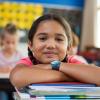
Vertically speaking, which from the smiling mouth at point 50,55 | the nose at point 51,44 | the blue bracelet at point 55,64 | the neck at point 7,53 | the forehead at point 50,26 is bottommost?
the neck at point 7,53

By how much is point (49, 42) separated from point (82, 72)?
0.15 metres

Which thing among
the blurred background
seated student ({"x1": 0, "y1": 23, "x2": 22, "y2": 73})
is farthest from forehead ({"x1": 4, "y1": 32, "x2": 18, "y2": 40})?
the blurred background

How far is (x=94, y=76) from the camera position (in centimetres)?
99

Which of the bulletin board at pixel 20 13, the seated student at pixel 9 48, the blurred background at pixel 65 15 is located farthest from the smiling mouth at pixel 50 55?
the bulletin board at pixel 20 13

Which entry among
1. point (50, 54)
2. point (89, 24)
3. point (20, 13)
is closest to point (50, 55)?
point (50, 54)

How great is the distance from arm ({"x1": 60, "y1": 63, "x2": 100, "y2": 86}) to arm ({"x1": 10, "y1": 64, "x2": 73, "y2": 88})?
0.07 ft

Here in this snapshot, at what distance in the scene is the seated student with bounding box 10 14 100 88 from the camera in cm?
99

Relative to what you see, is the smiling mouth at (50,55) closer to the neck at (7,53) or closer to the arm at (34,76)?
the arm at (34,76)

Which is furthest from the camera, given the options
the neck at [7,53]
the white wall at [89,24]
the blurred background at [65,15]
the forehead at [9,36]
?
the white wall at [89,24]

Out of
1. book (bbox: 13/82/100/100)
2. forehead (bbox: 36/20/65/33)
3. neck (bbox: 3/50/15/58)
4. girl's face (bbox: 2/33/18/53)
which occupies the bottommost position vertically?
neck (bbox: 3/50/15/58)

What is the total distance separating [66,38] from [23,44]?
465 centimetres

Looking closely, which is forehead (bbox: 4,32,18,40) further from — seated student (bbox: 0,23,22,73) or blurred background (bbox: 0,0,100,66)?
blurred background (bbox: 0,0,100,66)

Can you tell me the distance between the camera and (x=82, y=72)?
999 mm

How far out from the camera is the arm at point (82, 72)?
0.97 meters
